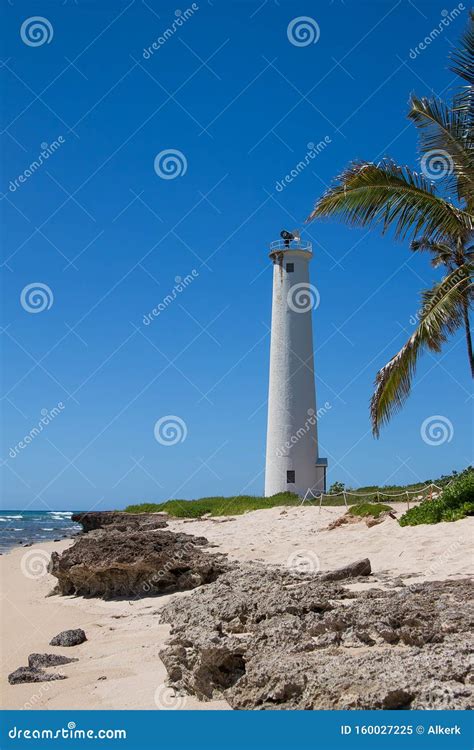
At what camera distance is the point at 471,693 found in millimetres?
3918

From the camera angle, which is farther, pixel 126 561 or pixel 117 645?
pixel 126 561

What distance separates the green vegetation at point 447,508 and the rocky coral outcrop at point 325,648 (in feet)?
22.4

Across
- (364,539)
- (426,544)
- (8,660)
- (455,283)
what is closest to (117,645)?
(8,660)

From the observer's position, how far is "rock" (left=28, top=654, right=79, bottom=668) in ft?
23.4

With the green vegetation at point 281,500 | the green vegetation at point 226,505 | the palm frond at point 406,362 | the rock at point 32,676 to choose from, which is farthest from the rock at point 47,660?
the green vegetation at point 226,505

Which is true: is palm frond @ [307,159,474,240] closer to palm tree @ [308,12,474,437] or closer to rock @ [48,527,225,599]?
palm tree @ [308,12,474,437]

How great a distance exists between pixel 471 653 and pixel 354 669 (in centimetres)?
78

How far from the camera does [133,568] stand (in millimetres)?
11008

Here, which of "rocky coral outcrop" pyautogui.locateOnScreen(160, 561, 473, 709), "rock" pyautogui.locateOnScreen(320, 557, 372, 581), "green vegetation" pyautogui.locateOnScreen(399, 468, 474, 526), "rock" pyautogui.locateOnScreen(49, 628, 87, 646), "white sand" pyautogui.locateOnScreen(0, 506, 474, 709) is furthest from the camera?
"green vegetation" pyautogui.locateOnScreen(399, 468, 474, 526)

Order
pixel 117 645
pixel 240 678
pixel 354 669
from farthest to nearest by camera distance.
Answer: pixel 117 645 → pixel 240 678 → pixel 354 669

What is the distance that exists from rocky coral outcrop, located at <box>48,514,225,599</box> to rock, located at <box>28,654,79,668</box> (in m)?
3.49

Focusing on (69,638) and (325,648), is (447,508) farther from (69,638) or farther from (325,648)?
(325,648)

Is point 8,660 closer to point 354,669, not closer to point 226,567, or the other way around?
point 226,567

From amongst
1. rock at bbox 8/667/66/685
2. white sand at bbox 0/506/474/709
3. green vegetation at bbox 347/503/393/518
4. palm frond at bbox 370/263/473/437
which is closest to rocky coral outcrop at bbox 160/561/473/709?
white sand at bbox 0/506/474/709
